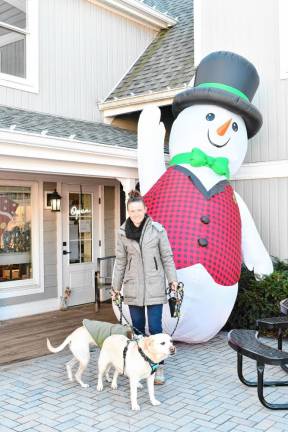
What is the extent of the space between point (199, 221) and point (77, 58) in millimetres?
4425

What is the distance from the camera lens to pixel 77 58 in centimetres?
881

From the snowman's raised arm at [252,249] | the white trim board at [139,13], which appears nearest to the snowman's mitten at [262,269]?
the snowman's raised arm at [252,249]

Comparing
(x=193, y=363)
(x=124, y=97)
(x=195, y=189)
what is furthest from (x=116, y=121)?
(x=193, y=363)

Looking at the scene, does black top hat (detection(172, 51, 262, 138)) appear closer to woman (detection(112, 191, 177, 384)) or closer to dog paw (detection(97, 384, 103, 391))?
woman (detection(112, 191, 177, 384))

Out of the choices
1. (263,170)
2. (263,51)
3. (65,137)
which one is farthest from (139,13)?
(65,137)

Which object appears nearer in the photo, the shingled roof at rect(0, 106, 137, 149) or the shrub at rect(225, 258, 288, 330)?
the shingled roof at rect(0, 106, 137, 149)

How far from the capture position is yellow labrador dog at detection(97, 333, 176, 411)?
13.2 ft

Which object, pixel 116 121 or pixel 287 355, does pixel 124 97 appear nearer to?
pixel 116 121

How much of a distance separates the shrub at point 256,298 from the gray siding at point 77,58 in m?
4.22

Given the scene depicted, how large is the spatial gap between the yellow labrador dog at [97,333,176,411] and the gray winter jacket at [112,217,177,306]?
1.44 ft

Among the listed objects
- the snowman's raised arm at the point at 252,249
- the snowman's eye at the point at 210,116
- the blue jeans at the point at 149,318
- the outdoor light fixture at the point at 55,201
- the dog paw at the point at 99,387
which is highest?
the snowman's eye at the point at 210,116

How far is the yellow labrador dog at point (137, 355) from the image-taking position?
403cm

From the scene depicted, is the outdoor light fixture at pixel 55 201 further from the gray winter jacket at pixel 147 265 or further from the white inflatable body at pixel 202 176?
the gray winter jacket at pixel 147 265

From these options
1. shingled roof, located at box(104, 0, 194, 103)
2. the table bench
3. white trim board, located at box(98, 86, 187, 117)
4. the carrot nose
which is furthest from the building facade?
the table bench
